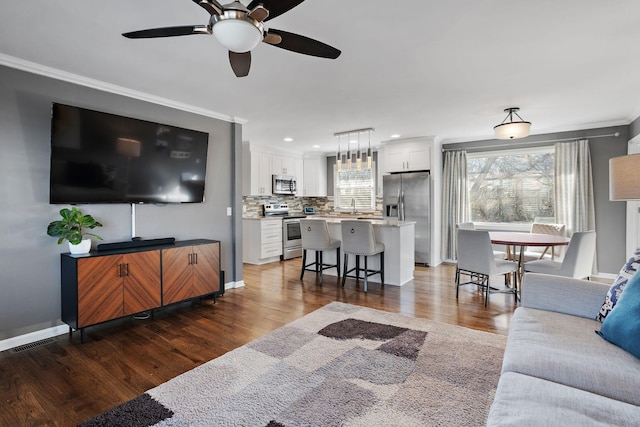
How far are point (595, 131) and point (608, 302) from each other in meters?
4.49

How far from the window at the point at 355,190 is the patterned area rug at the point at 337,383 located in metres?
4.53

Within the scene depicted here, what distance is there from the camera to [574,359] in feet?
4.60

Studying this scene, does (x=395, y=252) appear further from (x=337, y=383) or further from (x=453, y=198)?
(x=337, y=383)

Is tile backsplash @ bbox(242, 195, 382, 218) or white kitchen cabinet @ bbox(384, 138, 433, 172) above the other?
white kitchen cabinet @ bbox(384, 138, 433, 172)

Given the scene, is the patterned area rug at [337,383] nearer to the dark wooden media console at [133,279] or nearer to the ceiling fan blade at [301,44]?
the dark wooden media console at [133,279]

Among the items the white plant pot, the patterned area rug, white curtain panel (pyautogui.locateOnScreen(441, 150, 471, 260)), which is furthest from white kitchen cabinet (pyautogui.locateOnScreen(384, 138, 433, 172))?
the white plant pot

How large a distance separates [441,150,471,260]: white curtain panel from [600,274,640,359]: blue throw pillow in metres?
4.46

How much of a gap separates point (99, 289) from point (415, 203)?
4982 mm

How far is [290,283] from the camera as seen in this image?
4.77 metres

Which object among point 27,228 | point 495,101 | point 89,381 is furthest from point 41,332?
point 495,101

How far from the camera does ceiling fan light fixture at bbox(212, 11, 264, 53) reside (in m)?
1.53

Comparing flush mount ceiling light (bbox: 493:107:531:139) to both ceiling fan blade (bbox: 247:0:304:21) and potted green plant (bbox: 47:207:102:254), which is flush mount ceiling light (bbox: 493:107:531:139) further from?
potted green plant (bbox: 47:207:102:254)

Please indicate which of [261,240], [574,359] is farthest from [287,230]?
[574,359]

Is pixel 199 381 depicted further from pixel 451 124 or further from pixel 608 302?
pixel 451 124
